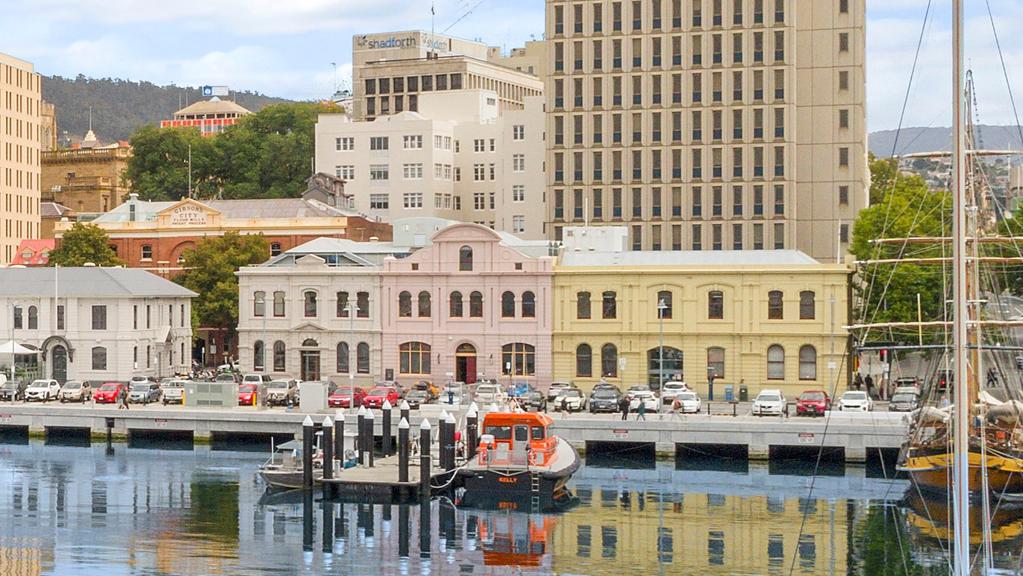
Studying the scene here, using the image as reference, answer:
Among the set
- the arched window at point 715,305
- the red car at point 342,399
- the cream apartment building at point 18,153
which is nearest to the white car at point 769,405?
the arched window at point 715,305

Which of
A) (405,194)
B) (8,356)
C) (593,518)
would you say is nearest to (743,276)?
(593,518)

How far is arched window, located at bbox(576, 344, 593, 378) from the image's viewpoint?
99.4 m

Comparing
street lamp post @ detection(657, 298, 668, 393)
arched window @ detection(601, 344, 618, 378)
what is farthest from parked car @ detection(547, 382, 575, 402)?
street lamp post @ detection(657, 298, 668, 393)

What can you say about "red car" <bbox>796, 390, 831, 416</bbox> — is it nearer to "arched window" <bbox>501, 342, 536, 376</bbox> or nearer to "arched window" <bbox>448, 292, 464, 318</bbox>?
"arched window" <bbox>501, 342, 536, 376</bbox>

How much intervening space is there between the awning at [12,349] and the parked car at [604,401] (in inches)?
1386

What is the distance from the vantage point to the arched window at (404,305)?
336 feet

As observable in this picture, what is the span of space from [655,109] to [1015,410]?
6463cm

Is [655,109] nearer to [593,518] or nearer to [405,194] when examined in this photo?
[405,194]

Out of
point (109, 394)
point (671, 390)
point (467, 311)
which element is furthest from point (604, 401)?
point (109, 394)

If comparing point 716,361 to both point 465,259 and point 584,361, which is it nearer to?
point 584,361

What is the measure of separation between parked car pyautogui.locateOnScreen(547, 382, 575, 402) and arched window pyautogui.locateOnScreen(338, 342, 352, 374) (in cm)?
1323

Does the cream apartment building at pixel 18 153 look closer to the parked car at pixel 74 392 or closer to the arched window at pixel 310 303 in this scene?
the arched window at pixel 310 303

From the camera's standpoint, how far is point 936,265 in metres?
92.4

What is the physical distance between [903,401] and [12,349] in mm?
50689
